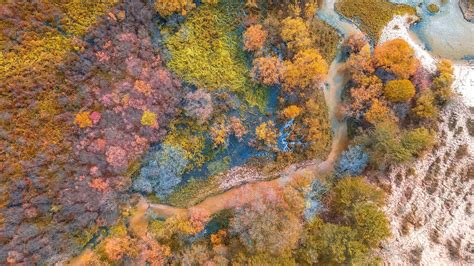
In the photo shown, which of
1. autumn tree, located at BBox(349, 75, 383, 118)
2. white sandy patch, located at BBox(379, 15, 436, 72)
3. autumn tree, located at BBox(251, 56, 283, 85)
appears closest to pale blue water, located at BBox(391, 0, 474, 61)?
white sandy patch, located at BBox(379, 15, 436, 72)

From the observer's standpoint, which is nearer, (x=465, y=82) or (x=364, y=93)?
(x=364, y=93)

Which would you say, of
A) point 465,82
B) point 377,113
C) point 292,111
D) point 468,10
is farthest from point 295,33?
point 468,10

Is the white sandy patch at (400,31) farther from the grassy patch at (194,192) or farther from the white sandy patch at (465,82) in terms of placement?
the grassy patch at (194,192)

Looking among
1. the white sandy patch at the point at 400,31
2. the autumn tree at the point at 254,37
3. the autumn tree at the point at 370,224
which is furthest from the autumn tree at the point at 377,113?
the autumn tree at the point at 254,37

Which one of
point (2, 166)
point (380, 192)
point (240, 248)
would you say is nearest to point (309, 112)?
point (380, 192)

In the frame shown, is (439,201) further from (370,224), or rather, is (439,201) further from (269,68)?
(269,68)

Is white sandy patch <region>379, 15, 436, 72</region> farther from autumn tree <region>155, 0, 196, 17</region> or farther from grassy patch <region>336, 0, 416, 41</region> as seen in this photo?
autumn tree <region>155, 0, 196, 17</region>
